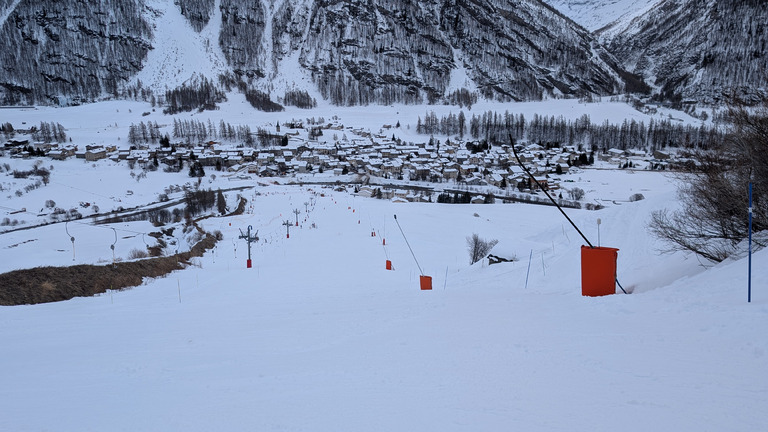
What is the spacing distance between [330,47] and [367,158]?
332 feet

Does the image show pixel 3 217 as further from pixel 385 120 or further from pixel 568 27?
pixel 568 27

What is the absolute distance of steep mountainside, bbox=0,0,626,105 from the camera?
463ft

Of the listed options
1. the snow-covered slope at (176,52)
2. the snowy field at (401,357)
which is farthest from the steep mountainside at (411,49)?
the snowy field at (401,357)

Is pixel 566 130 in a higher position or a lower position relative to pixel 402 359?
higher

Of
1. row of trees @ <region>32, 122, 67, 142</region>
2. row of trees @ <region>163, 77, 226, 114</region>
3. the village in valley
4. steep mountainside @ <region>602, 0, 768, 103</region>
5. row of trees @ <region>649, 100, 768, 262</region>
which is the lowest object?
the village in valley

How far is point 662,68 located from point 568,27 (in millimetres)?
45616

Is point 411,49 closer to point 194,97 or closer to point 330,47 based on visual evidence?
point 330,47

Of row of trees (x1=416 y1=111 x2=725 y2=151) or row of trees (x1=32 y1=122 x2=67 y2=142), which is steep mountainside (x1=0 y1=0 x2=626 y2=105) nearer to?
row of trees (x1=416 y1=111 x2=725 y2=151)

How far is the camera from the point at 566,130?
112625 mm

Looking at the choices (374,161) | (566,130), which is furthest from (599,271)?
(566,130)

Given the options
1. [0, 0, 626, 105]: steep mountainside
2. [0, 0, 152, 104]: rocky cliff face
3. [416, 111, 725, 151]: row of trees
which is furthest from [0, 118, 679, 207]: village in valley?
[0, 0, 626, 105]: steep mountainside

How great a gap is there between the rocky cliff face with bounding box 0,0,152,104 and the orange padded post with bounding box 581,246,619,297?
16951 centimetres

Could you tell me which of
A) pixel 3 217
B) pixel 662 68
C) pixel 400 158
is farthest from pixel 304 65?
pixel 662 68

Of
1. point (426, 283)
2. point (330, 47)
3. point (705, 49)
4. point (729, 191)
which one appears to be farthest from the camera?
point (330, 47)
